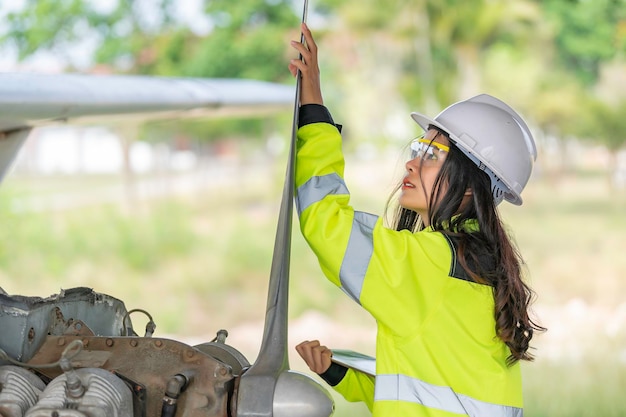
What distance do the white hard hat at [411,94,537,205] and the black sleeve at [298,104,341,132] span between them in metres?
0.32

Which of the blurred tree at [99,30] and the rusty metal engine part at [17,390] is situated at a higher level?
the blurred tree at [99,30]

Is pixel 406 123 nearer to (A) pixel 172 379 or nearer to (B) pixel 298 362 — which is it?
(B) pixel 298 362

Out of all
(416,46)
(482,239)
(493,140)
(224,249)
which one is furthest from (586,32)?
(482,239)

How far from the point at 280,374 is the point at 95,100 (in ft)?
9.47

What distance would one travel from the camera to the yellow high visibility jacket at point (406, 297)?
2365 millimetres

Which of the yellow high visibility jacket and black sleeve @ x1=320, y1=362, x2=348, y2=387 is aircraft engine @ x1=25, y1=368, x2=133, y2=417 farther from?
black sleeve @ x1=320, y1=362, x2=348, y2=387

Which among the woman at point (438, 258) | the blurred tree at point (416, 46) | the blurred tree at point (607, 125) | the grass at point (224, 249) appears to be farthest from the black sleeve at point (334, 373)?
the blurred tree at point (416, 46)

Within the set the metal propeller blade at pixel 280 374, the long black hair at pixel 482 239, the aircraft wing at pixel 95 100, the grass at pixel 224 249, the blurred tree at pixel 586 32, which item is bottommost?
the metal propeller blade at pixel 280 374

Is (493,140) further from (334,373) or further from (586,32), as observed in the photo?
(586,32)

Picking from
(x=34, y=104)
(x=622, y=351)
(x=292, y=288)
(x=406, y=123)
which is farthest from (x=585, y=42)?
(x=34, y=104)

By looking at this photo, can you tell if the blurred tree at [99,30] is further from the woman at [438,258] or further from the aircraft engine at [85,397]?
the aircraft engine at [85,397]

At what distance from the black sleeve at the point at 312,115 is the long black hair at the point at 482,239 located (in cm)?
35

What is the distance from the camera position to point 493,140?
2670 mm

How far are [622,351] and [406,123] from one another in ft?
38.9
